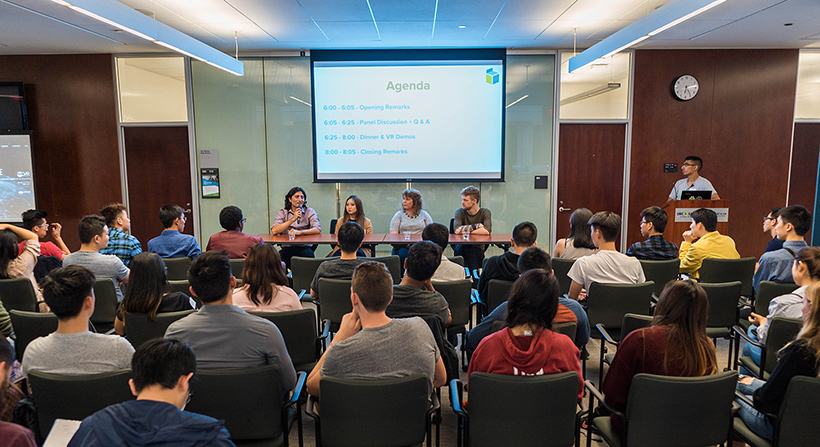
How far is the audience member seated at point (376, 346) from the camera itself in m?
2.07

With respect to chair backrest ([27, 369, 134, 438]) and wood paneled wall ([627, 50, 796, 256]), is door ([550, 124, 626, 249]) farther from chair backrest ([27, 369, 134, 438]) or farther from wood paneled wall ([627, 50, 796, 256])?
chair backrest ([27, 369, 134, 438])

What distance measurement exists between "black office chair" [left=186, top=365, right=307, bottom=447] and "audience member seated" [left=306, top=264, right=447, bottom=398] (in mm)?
177

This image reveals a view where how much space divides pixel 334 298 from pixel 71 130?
653cm

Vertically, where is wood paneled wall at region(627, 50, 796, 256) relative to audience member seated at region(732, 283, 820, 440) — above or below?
above

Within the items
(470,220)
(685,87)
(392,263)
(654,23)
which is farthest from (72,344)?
(685,87)

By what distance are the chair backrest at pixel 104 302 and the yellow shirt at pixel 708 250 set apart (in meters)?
4.76

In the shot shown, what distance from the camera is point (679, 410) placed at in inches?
79.9

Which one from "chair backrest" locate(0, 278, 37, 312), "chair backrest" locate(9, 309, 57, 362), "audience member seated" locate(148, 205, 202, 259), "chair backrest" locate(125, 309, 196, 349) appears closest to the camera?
"chair backrest" locate(125, 309, 196, 349)

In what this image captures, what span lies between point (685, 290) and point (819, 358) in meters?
0.55

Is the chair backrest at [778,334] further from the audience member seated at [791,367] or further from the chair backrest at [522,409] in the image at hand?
the chair backrest at [522,409]

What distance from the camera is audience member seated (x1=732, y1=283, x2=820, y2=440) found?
6.68 feet

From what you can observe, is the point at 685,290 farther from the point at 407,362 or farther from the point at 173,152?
the point at 173,152

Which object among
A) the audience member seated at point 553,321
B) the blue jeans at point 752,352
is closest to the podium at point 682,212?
the blue jeans at point 752,352

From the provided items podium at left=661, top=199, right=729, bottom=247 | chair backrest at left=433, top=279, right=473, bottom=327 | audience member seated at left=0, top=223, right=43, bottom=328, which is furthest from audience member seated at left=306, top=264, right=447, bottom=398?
podium at left=661, top=199, right=729, bottom=247
